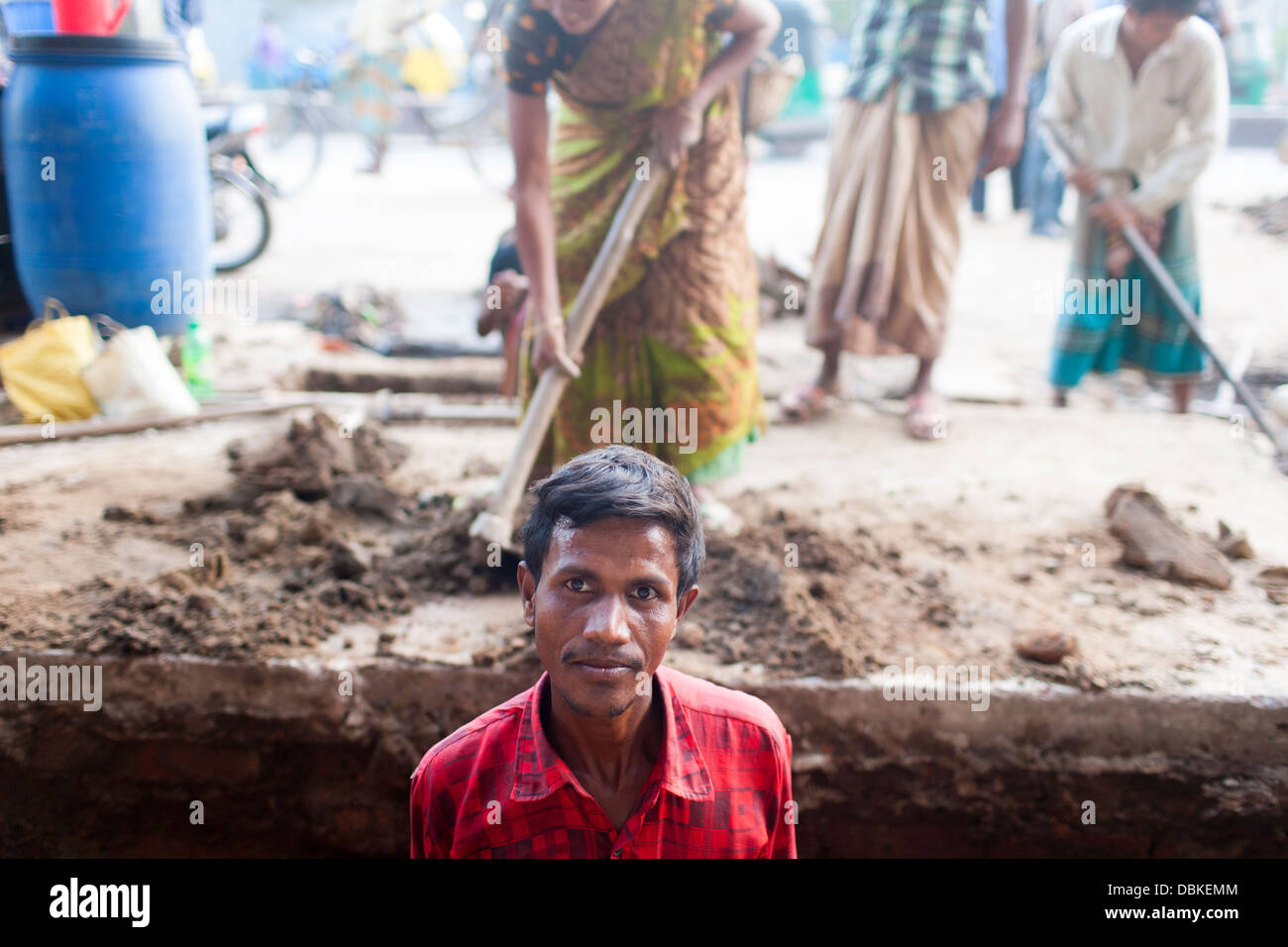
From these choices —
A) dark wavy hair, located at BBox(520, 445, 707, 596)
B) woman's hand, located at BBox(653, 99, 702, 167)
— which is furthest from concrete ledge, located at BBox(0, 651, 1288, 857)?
woman's hand, located at BBox(653, 99, 702, 167)

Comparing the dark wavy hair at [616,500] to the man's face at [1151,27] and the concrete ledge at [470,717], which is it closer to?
the concrete ledge at [470,717]

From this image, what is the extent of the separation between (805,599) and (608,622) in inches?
56.8

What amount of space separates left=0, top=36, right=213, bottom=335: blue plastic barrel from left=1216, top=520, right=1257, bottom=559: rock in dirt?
392 cm

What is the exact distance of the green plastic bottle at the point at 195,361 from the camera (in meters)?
4.40

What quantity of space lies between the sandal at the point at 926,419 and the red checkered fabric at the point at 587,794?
107 inches

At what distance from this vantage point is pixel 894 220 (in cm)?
390

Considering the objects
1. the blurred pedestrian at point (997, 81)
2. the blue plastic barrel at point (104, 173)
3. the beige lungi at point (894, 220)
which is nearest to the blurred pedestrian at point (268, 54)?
the blurred pedestrian at point (997, 81)

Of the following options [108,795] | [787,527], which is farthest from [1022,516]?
[108,795]

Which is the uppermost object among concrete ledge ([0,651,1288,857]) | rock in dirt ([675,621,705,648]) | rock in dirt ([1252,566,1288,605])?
rock in dirt ([1252,566,1288,605])

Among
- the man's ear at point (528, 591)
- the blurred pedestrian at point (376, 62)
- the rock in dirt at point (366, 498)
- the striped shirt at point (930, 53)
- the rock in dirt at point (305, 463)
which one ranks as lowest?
the rock in dirt at point (366, 498)

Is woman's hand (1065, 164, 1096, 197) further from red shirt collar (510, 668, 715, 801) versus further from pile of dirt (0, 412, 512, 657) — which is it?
red shirt collar (510, 668, 715, 801)

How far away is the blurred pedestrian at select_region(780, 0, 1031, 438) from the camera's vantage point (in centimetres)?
375

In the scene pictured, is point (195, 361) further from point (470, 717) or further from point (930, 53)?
point (930, 53)

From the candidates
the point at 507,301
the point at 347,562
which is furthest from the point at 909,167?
the point at 347,562
